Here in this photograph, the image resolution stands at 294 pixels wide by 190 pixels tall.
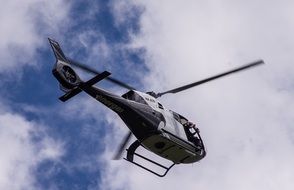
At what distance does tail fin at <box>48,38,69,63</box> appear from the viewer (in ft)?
152

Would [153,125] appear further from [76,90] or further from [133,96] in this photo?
[76,90]

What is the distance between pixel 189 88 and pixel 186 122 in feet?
7.20

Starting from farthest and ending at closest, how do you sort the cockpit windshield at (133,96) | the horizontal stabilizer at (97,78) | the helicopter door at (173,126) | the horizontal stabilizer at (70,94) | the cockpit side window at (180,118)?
the cockpit side window at (180,118) < the helicopter door at (173,126) < the cockpit windshield at (133,96) < the horizontal stabilizer at (70,94) < the horizontal stabilizer at (97,78)

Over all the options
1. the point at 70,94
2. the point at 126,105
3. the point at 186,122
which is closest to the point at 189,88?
the point at 186,122

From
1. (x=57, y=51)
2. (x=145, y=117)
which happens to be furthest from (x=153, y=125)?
(x=57, y=51)

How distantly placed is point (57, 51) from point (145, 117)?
6.48m

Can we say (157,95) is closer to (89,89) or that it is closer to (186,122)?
(186,122)

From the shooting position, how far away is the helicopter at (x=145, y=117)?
4588 cm

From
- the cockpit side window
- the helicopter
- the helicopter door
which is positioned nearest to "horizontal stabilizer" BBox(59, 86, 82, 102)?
the helicopter

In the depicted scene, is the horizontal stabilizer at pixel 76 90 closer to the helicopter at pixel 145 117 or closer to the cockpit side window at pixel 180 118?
the helicopter at pixel 145 117

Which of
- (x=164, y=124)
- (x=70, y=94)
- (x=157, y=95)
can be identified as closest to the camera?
(x=70, y=94)

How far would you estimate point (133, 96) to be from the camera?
161ft

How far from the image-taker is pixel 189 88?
51.1m

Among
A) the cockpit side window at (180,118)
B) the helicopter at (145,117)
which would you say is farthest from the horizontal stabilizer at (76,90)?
the cockpit side window at (180,118)
